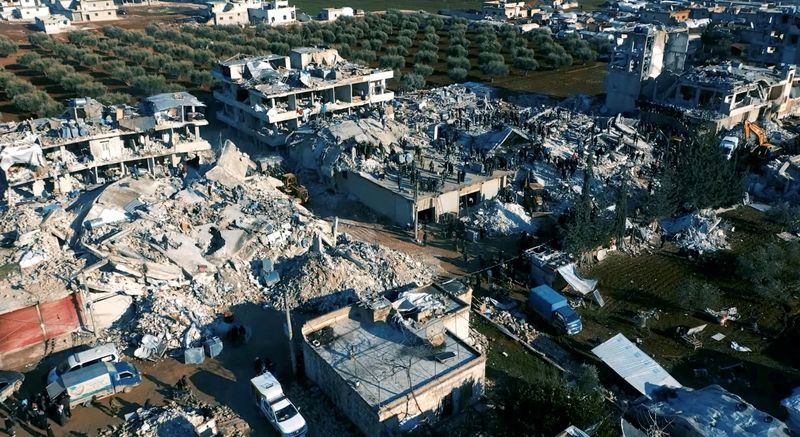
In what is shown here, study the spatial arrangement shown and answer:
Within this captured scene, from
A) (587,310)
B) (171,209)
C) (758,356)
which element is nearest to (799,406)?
(758,356)

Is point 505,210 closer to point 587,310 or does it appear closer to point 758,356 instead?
point 587,310

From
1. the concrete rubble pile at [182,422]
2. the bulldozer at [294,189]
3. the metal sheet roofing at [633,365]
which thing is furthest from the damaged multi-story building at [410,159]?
the concrete rubble pile at [182,422]

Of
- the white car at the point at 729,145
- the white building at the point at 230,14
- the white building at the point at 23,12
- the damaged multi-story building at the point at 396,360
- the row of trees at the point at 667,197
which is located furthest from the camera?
the white building at the point at 23,12

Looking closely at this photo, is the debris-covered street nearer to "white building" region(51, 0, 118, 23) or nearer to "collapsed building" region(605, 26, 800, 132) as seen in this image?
"collapsed building" region(605, 26, 800, 132)

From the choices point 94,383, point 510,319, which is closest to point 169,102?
point 94,383

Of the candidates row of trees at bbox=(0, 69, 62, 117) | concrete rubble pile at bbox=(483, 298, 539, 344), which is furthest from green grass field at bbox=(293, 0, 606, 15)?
concrete rubble pile at bbox=(483, 298, 539, 344)

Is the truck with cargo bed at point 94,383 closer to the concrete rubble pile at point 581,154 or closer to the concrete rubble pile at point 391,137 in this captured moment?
the concrete rubble pile at point 391,137

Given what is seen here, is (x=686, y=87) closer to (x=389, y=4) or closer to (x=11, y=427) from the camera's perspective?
(x=11, y=427)
